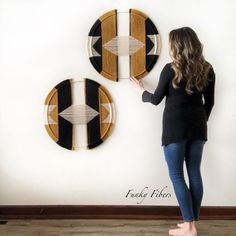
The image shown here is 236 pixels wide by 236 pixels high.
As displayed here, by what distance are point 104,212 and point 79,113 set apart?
0.73 metres

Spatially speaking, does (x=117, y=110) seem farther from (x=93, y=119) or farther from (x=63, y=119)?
(x=63, y=119)

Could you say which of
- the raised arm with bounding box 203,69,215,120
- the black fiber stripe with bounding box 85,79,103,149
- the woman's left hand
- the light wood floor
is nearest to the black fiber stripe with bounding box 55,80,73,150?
the black fiber stripe with bounding box 85,79,103,149

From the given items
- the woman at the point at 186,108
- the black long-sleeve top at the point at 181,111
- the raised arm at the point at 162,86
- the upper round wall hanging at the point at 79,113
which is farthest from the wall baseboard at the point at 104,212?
the raised arm at the point at 162,86

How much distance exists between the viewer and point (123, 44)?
7.82 ft

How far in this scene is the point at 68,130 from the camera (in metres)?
2.48

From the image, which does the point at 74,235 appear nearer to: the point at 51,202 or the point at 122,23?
the point at 51,202

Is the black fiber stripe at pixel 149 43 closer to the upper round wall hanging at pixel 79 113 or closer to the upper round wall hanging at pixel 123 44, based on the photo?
the upper round wall hanging at pixel 123 44

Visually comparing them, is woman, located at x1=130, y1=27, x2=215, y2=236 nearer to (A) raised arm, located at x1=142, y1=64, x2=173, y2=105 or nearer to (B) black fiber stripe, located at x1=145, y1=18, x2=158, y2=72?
(A) raised arm, located at x1=142, y1=64, x2=173, y2=105

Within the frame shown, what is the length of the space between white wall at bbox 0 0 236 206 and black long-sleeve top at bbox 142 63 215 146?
33cm

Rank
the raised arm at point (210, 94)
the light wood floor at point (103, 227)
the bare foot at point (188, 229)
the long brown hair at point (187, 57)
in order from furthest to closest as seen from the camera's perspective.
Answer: the light wood floor at point (103, 227), the bare foot at point (188, 229), the raised arm at point (210, 94), the long brown hair at point (187, 57)

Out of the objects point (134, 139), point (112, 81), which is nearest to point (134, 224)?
point (134, 139)

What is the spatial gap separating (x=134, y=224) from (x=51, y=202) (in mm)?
618

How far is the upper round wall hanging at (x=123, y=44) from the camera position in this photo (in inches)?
92.8

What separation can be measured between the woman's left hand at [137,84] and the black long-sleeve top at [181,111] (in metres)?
0.23
